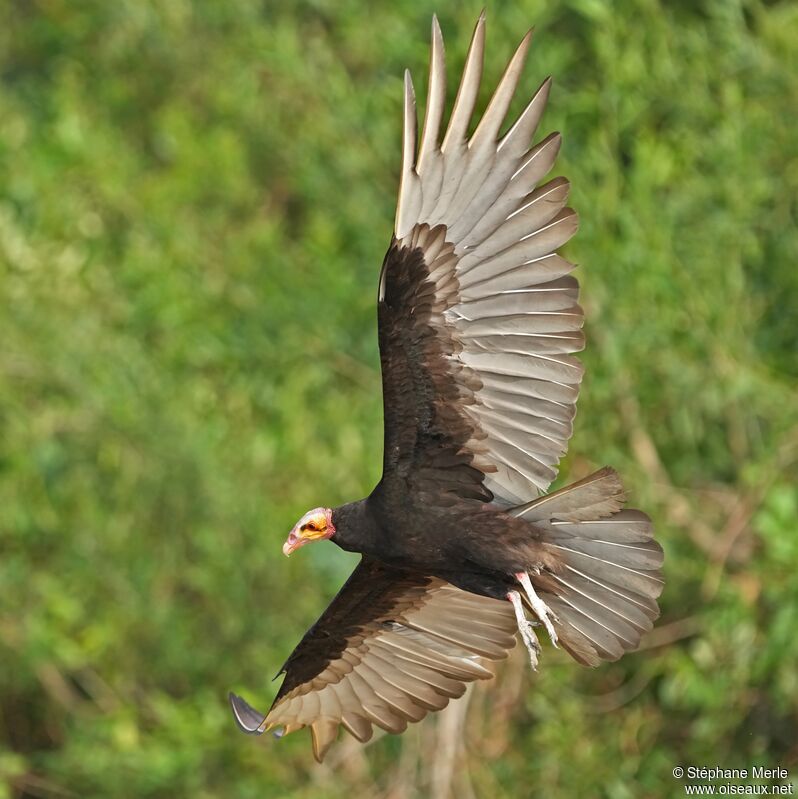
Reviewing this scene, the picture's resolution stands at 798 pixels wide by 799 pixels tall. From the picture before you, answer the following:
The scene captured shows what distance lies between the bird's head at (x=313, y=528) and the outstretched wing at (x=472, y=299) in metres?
0.32

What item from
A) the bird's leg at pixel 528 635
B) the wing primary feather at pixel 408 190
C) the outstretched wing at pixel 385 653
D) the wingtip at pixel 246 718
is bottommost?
the wingtip at pixel 246 718

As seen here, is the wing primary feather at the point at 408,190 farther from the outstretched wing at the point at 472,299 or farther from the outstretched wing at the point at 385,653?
the outstretched wing at the point at 385,653

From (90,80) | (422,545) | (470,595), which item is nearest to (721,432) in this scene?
(470,595)

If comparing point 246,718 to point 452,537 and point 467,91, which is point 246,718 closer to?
point 452,537

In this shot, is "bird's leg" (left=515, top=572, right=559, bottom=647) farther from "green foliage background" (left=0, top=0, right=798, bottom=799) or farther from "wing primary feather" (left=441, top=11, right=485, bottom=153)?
"green foliage background" (left=0, top=0, right=798, bottom=799)

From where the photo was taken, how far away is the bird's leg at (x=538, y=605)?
17.7 feet

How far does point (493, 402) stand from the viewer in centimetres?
559

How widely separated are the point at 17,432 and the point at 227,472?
1269mm

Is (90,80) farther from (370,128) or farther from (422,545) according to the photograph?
(422,545)

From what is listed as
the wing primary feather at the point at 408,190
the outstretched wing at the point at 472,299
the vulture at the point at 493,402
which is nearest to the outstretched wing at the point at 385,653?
the vulture at the point at 493,402

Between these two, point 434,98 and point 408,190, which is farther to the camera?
point 408,190

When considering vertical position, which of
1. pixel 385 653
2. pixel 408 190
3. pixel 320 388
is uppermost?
pixel 408 190

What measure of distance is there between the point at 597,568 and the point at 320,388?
391 centimetres

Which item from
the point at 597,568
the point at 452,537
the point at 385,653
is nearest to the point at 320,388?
the point at 385,653
